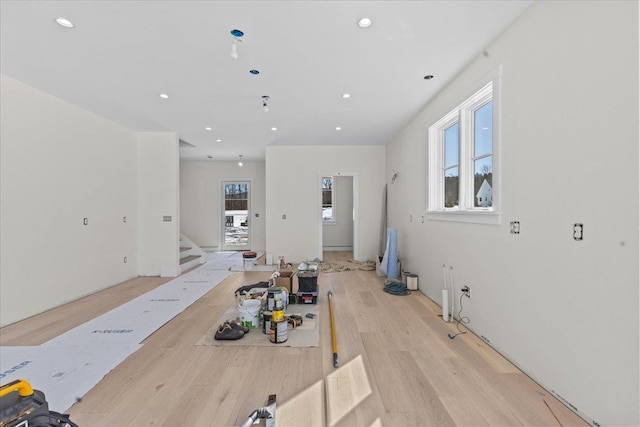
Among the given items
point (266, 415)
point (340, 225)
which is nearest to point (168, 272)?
point (266, 415)

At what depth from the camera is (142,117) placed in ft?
14.3

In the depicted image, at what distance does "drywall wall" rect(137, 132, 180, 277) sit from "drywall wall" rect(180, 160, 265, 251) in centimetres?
309

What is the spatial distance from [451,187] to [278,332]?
2.74 meters

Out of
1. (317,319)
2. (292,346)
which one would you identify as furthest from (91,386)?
(317,319)

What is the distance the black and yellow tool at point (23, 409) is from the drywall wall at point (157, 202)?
433cm

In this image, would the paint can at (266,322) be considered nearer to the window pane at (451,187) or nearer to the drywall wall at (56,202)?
the window pane at (451,187)

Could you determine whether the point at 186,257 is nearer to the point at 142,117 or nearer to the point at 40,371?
the point at 142,117

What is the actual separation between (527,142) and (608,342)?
135cm

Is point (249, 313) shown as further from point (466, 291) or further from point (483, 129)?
point (483, 129)

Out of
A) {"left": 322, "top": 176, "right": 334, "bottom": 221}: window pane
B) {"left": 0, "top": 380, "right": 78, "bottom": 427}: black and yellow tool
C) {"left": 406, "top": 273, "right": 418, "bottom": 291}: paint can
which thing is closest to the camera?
{"left": 0, "top": 380, "right": 78, "bottom": 427}: black and yellow tool

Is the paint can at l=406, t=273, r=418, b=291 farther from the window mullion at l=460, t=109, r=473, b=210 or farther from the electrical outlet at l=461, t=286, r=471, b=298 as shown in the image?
the window mullion at l=460, t=109, r=473, b=210

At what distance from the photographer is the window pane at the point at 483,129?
8.64 feet

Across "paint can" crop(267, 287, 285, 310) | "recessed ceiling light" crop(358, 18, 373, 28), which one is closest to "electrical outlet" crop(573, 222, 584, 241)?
"recessed ceiling light" crop(358, 18, 373, 28)

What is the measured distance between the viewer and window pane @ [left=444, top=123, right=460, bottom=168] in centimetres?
343
